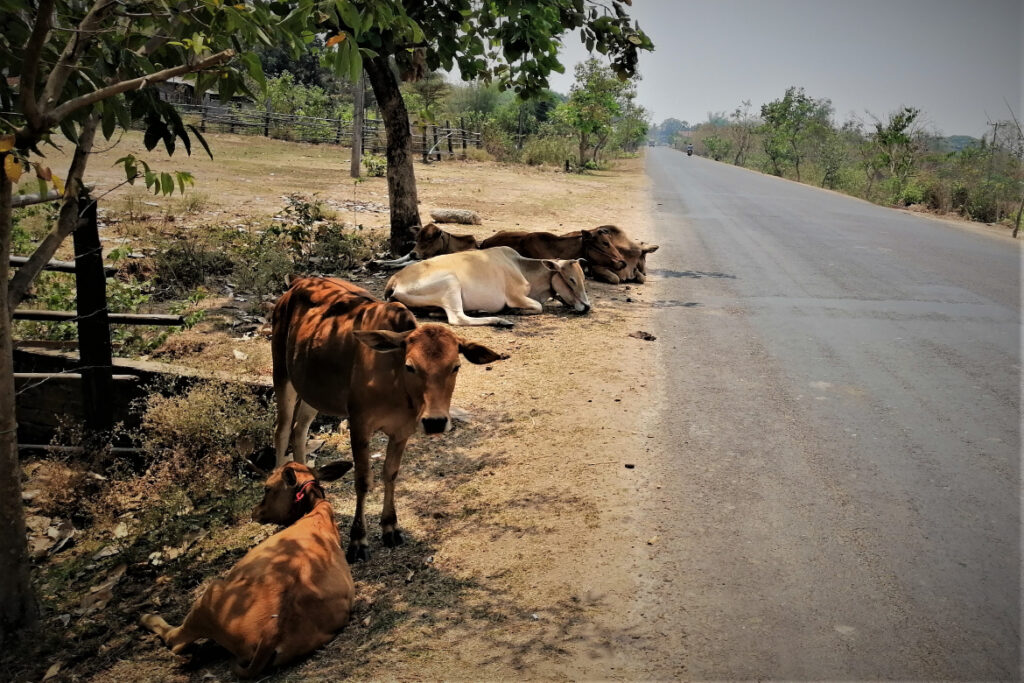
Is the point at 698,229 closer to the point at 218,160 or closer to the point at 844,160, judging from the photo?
the point at 218,160

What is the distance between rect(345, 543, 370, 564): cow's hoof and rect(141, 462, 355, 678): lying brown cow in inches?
12.8

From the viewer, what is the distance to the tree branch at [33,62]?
11.3ft

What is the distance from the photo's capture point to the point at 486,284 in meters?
9.71

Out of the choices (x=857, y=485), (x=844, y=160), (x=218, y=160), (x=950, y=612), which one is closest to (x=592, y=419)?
(x=857, y=485)

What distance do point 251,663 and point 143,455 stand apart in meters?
3.75

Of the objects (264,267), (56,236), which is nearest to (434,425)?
(56,236)

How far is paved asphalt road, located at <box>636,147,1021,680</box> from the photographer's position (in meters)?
3.67

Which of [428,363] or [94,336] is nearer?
[428,363]

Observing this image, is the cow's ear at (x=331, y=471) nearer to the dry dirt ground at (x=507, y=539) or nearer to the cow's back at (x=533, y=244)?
the dry dirt ground at (x=507, y=539)

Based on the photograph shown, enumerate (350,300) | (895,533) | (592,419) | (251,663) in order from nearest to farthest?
(251,663)
(895,533)
(350,300)
(592,419)

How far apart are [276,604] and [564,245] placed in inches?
343

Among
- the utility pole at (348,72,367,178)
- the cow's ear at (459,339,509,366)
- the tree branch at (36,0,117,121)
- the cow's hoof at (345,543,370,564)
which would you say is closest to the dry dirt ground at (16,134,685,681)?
the cow's hoof at (345,543,370,564)

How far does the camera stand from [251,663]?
132 inches

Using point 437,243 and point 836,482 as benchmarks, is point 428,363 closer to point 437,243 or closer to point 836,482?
point 836,482
